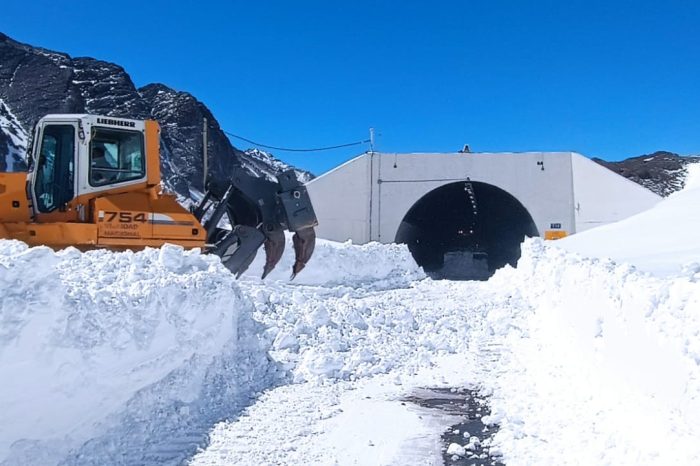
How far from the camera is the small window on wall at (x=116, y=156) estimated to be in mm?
7797

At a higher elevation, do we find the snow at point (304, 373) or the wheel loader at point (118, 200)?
the wheel loader at point (118, 200)

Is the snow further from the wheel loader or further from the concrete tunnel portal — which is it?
the concrete tunnel portal

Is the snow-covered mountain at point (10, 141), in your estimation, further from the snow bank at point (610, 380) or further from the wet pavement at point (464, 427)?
the snow bank at point (610, 380)

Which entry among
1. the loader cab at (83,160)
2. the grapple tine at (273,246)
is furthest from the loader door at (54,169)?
the grapple tine at (273,246)

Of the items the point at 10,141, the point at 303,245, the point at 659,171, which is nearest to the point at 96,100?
the point at 10,141

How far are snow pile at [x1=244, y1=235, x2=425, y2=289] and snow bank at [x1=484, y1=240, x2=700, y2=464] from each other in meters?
10.0

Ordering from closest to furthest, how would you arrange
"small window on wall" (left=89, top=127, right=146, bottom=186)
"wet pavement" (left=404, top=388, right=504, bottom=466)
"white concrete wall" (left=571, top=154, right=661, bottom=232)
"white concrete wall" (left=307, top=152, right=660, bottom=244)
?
"wet pavement" (left=404, top=388, right=504, bottom=466) < "small window on wall" (left=89, top=127, right=146, bottom=186) < "white concrete wall" (left=571, top=154, right=661, bottom=232) < "white concrete wall" (left=307, top=152, right=660, bottom=244)

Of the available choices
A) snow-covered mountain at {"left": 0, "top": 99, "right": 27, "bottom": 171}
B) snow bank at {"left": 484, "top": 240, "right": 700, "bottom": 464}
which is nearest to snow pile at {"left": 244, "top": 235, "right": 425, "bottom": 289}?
snow bank at {"left": 484, "top": 240, "right": 700, "bottom": 464}

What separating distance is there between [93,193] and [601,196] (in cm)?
1967

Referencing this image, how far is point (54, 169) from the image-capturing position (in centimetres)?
777

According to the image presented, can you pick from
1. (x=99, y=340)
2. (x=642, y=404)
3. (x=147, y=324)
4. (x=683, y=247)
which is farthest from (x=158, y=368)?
(x=683, y=247)

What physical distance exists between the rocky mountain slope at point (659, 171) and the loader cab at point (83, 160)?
30.2 meters

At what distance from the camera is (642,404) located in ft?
12.6

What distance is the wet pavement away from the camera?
4.39 m
